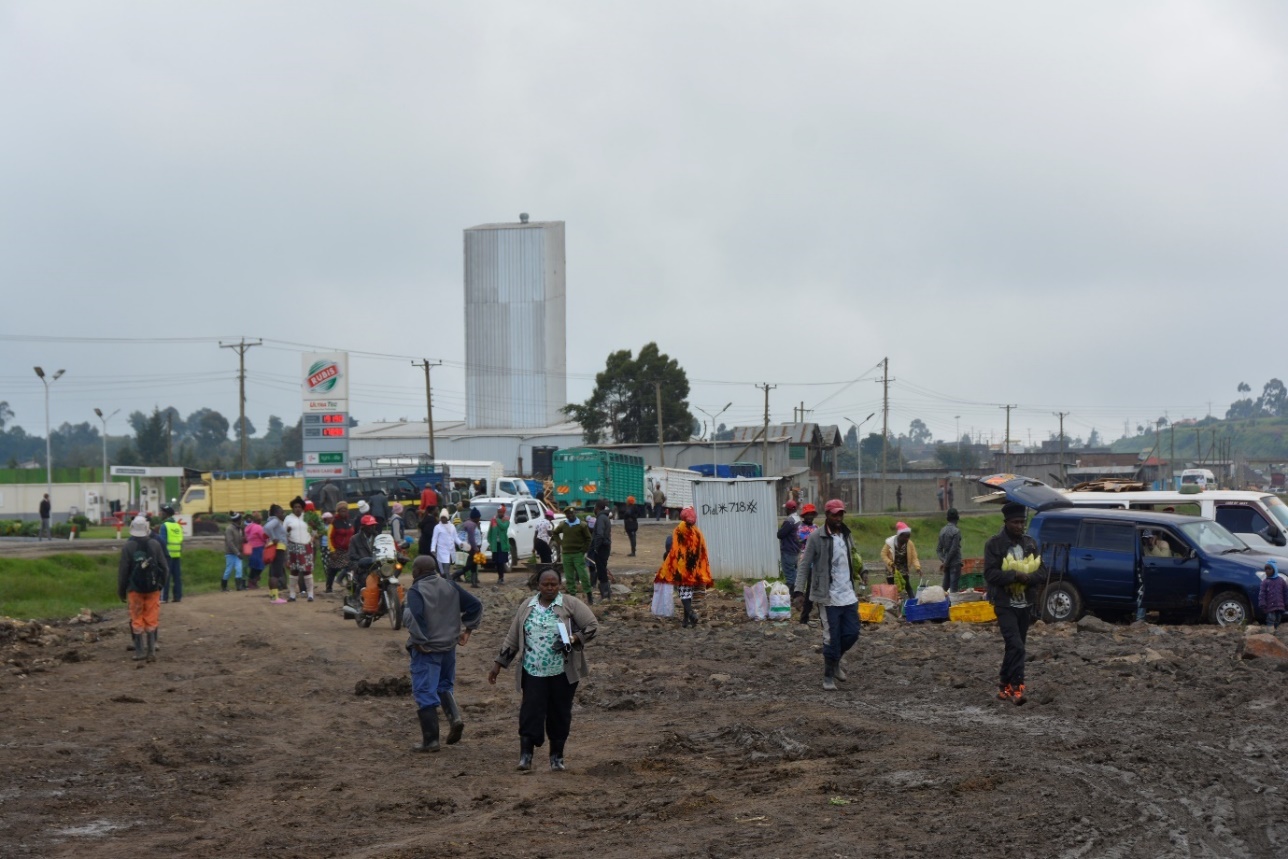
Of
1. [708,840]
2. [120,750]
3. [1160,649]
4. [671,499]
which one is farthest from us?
[671,499]

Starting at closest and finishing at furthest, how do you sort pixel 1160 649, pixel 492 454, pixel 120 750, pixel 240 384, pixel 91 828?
pixel 91 828
pixel 120 750
pixel 1160 649
pixel 240 384
pixel 492 454

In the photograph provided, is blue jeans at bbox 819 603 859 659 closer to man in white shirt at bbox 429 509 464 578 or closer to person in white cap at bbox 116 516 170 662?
person in white cap at bbox 116 516 170 662

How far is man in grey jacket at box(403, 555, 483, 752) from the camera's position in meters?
10.7

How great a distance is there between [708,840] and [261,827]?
119 inches

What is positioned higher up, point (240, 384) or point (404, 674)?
point (240, 384)

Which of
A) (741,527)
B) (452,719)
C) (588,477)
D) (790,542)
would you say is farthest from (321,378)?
(452,719)

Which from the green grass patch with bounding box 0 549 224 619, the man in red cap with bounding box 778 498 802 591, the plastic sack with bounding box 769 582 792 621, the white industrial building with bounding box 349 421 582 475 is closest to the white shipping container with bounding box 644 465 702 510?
the white industrial building with bounding box 349 421 582 475

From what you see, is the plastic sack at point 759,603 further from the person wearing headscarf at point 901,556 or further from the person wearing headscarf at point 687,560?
the person wearing headscarf at point 901,556

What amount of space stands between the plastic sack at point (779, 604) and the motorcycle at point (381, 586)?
5.64 metres

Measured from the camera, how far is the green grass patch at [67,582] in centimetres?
2531

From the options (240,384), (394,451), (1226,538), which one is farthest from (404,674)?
(394,451)

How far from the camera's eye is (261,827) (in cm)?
826

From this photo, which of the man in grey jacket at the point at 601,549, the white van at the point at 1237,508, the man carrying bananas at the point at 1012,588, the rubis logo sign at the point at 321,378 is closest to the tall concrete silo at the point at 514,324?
the rubis logo sign at the point at 321,378

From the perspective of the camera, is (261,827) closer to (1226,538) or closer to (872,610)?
(872,610)
